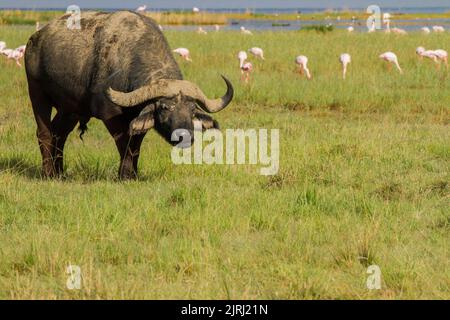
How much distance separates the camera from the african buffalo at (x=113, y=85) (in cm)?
719

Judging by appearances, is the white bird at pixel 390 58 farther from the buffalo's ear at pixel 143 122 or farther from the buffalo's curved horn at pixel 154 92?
the buffalo's ear at pixel 143 122

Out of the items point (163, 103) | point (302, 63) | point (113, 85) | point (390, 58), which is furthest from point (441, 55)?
point (163, 103)

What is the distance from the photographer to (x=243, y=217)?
239 inches

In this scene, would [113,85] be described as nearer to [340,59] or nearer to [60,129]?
[60,129]

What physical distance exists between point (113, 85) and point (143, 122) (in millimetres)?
766

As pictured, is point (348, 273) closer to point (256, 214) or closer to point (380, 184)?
point (256, 214)

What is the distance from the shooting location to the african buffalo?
23.6 feet

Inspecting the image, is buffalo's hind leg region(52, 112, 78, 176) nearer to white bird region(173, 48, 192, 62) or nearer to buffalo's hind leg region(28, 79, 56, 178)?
buffalo's hind leg region(28, 79, 56, 178)

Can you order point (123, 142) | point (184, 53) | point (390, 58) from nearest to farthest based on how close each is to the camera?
point (123, 142), point (390, 58), point (184, 53)

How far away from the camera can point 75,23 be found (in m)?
8.30

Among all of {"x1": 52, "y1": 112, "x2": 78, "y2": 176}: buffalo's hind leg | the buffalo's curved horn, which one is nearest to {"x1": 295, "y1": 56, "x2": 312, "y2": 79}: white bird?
{"x1": 52, "y1": 112, "x2": 78, "y2": 176}: buffalo's hind leg
